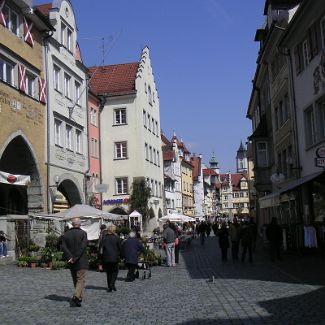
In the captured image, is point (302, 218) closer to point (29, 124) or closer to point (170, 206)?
point (29, 124)

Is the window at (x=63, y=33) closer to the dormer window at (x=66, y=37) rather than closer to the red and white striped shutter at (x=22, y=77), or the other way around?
the dormer window at (x=66, y=37)

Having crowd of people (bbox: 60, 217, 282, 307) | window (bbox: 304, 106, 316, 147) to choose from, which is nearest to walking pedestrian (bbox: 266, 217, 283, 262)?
crowd of people (bbox: 60, 217, 282, 307)

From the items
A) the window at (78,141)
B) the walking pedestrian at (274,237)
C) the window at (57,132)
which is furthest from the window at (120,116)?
the walking pedestrian at (274,237)

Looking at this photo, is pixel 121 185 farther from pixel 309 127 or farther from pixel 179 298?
pixel 179 298

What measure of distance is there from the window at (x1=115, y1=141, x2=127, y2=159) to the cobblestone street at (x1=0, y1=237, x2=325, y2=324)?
1230 inches

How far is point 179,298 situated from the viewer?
12352 mm

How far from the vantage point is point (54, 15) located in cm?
3195

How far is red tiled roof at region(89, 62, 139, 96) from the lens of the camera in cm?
5094

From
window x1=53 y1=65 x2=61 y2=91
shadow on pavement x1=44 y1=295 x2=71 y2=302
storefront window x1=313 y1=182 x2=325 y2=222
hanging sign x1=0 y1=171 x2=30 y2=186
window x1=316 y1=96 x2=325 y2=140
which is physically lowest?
shadow on pavement x1=44 y1=295 x2=71 y2=302

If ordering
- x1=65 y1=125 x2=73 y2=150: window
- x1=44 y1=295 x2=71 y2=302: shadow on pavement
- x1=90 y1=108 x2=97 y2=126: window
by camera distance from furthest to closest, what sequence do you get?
x1=90 y1=108 x2=97 y2=126: window → x1=65 y1=125 x2=73 y2=150: window → x1=44 y1=295 x2=71 y2=302: shadow on pavement

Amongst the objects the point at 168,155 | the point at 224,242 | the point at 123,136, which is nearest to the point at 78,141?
the point at 123,136

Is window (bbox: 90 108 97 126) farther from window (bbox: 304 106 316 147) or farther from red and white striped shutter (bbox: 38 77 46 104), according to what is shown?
window (bbox: 304 106 316 147)

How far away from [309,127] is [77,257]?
16191mm

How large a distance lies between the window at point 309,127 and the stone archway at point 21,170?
12830 mm
